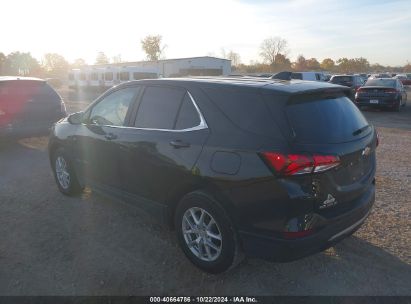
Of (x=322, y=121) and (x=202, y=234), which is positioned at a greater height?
(x=322, y=121)

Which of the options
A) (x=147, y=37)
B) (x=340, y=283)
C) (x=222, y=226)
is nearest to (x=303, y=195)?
(x=222, y=226)

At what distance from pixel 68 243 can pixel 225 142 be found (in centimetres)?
217

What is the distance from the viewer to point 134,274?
130 inches

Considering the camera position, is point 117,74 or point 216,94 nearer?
point 216,94

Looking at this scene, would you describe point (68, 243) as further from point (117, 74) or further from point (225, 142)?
point (117, 74)

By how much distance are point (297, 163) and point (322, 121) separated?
0.56 m

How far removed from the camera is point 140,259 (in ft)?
11.7

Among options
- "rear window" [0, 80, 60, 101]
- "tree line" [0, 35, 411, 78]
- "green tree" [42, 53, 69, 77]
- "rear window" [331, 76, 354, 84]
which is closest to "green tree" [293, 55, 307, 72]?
"tree line" [0, 35, 411, 78]

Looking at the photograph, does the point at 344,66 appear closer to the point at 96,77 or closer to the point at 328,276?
the point at 96,77

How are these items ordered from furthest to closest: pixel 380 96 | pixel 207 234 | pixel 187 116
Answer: pixel 380 96 → pixel 187 116 → pixel 207 234

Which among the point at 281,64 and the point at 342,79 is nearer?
the point at 342,79

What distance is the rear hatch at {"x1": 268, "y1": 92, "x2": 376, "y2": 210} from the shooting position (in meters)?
2.74

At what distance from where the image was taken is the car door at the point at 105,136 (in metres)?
4.12

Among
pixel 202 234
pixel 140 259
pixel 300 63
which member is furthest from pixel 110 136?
pixel 300 63
